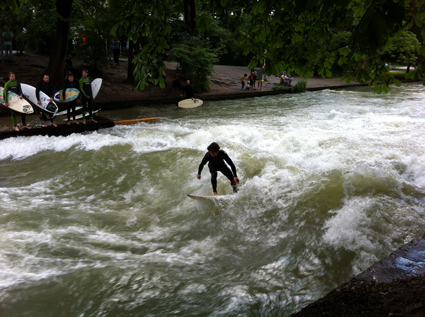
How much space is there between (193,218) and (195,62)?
14.8m

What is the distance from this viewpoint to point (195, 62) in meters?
19.6

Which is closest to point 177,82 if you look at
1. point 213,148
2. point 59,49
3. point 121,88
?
point 121,88

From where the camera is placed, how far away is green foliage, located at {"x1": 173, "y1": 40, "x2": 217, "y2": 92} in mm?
19250

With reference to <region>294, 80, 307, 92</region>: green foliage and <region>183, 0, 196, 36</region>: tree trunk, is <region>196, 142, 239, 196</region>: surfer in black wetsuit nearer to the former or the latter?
<region>183, 0, 196, 36</region>: tree trunk

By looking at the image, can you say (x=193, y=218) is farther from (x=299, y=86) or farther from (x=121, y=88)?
(x=299, y=86)

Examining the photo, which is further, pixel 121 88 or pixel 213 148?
pixel 121 88

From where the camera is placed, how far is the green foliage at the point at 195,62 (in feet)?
63.2

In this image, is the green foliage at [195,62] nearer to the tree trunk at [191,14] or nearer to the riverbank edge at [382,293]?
the tree trunk at [191,14]

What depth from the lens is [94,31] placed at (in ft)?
58.0

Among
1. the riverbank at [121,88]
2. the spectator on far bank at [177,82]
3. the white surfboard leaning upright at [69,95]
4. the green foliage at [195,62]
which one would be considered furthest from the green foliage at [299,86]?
the white surfboard leaning upright at [69,95]

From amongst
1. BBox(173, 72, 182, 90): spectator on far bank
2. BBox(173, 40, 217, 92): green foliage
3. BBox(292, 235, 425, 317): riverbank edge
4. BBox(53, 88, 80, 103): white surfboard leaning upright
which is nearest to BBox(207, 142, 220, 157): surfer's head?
BBox(292, 235, 425, 317): riverbank edge

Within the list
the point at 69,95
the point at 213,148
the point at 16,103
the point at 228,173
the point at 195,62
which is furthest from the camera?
the point at 195,62

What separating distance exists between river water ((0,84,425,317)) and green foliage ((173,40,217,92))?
28.3 ft

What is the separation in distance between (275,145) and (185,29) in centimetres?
1293
